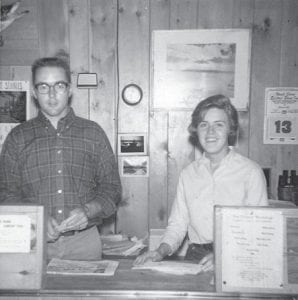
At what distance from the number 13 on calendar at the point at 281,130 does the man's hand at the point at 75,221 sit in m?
1.57

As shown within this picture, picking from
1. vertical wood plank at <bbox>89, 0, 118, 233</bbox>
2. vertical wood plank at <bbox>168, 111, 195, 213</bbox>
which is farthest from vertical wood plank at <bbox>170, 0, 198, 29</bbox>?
vertical wood plank at <bbox>168, 111, 195, 213</bbox>

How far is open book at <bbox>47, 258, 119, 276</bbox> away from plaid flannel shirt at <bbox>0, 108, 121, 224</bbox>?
368 mm

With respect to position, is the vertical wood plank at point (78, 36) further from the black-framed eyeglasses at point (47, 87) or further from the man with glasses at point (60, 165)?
the black-framed eyeglasses at point (47, 87)

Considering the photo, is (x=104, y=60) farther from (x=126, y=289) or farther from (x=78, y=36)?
(x=126, y=289)

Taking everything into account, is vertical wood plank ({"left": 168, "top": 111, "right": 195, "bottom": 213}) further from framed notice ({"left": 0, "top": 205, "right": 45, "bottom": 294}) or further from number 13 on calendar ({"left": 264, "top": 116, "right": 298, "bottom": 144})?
framed notice ({"left": 0, "top": 205, "right": 45, "bottom": 294})

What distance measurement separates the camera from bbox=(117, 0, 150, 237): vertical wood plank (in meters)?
2.66

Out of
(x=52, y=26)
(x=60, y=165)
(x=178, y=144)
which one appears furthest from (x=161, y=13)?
(x=60, y=165)

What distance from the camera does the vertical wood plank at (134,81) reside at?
2656 mm

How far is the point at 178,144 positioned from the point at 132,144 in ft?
1.08

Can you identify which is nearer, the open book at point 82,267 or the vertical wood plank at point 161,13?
the open book at point 82,267

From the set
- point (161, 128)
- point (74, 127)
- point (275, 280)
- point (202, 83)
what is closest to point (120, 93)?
point (161, 128)

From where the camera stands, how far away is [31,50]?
8.82ft

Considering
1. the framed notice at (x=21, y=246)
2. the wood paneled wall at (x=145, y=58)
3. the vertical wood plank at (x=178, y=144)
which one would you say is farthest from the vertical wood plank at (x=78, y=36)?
the framed notice at (x=21, y=246)

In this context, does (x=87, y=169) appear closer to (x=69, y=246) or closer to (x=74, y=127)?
(x=74, y=127)
